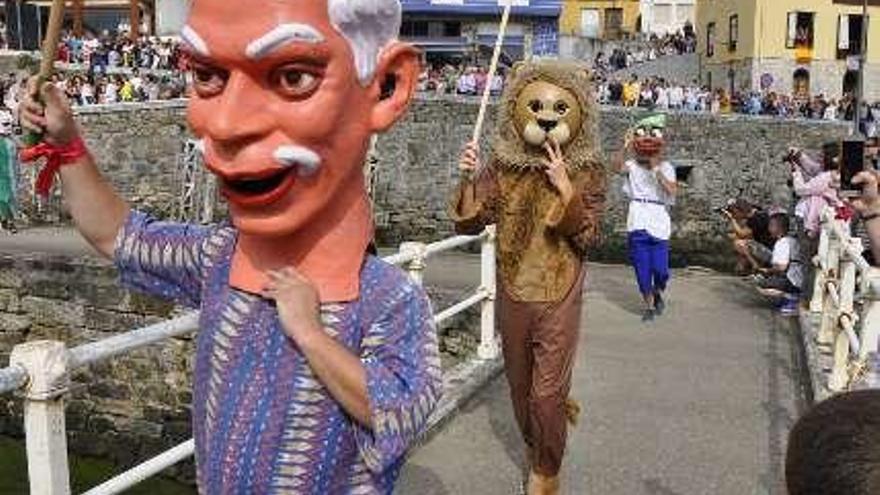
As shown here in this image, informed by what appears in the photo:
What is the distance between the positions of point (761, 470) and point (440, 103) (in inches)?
613

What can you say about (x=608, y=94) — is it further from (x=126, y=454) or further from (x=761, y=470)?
(x=761, y=470)

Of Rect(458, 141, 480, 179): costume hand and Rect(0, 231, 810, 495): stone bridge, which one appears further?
Rect(0, 231, 810, 495): stone bridge

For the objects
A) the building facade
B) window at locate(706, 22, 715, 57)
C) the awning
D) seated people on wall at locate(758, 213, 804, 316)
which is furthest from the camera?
the awning

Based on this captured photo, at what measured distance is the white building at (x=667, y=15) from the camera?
5144 cm

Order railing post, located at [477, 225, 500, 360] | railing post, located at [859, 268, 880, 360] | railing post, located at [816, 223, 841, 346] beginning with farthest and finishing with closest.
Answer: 1. railing post, located at [816, 223, 841, 346]
2. railing post, located at [477, 225, 500, 360]
3. railing post, located at [859, 268, 880, 360]

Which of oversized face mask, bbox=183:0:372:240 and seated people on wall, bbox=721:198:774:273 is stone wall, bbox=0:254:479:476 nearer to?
seated people on wall, bbox=721:198:774:273

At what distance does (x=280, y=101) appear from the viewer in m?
2.18

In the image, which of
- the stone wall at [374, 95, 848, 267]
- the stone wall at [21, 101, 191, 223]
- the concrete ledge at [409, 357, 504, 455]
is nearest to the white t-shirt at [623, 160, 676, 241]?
the concrete ledge at [409, 357, 504, 455]

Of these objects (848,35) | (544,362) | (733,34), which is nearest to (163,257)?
(544,362)

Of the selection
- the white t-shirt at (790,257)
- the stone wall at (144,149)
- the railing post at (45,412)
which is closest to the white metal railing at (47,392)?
the railing post at (45,412)

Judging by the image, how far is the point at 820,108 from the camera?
2334 cm

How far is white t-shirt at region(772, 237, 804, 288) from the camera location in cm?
977

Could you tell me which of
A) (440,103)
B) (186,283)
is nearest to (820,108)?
(440,103)

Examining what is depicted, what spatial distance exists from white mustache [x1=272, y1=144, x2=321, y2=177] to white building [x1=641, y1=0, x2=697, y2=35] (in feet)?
166
